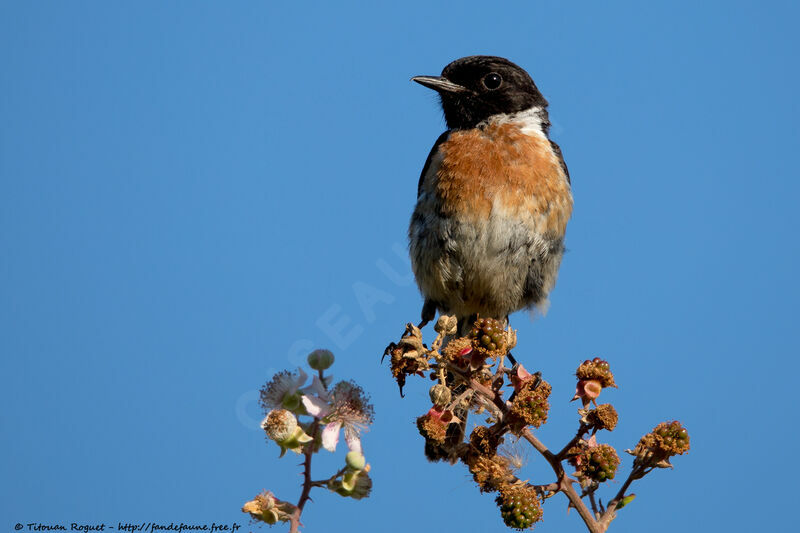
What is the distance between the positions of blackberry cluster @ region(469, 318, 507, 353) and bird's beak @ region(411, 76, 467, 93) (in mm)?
4042

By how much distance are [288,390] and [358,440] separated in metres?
0.31

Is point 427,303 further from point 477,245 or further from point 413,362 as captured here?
point 413,362

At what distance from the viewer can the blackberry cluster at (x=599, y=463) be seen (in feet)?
10.6

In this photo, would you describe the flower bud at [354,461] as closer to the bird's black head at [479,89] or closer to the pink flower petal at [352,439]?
the pink flower petal at [352,439]

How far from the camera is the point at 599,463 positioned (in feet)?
10.6

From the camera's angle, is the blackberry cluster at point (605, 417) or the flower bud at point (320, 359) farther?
the blackberry cluster at point (605, 417)

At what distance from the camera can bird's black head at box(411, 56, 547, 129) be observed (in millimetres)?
7379

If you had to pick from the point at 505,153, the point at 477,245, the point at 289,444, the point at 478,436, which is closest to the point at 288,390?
the point at 289,444

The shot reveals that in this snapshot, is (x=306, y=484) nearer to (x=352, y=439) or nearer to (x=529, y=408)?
(x=352, y=439)

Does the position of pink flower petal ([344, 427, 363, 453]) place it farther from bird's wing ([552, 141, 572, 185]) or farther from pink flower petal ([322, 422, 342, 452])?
bird's wing ([552, 141, 572, 185])

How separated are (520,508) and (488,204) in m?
3.68

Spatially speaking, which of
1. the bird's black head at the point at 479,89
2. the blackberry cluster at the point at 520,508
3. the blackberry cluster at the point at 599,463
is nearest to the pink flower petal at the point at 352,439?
the blackberry cluster at the point at 520,508

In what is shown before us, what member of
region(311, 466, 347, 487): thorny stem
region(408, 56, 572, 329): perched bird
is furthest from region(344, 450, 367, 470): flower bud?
region(408, 56, 572, 329): perched bird

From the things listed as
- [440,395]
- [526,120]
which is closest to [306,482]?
[440,395]
